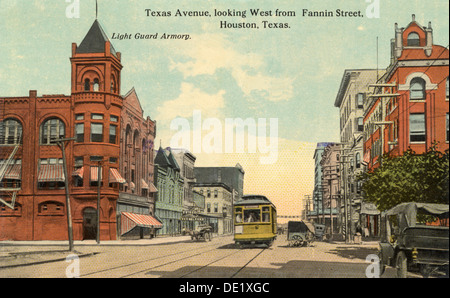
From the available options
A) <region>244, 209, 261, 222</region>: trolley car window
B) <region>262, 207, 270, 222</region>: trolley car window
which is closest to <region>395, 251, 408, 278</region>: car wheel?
<region>262, 207, 270, 222</region>: trolley car window

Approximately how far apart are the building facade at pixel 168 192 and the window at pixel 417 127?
3350 centimetres

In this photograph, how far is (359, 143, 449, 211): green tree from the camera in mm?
26922

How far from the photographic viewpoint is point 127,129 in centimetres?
5147

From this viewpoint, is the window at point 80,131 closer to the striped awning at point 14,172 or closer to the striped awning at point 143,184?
the striped awning at point 14,172

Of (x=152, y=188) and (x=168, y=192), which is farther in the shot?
(x=168, y=192)

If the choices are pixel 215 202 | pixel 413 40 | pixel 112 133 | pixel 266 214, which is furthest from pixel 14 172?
pixel 215 202

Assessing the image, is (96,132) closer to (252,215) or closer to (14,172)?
(14,172)

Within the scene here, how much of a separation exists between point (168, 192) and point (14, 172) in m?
25.8

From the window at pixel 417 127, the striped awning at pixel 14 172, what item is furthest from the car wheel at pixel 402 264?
the striped awning at pixel 14 172

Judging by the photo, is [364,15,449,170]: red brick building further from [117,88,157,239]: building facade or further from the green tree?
[117,88,157,239]: building facade

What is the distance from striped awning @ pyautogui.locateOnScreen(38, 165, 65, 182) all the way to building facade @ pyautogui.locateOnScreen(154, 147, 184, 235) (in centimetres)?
1791

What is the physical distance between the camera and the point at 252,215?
38.3 meters
